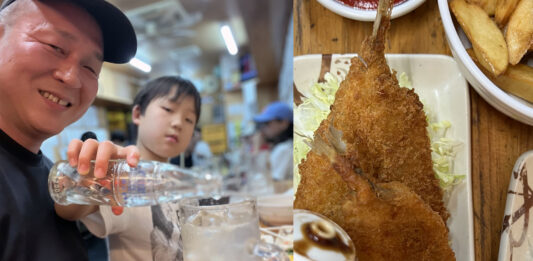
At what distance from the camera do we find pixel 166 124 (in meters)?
0.70

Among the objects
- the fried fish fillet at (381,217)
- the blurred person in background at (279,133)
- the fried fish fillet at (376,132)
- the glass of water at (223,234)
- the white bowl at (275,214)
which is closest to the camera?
the glass of water at (223,234)

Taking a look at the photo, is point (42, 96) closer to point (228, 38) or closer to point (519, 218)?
point (228, 38)

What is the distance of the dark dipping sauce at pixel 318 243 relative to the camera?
1.89ft

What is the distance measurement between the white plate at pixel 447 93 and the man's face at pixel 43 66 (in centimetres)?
58

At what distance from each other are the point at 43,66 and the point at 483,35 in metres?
1.17

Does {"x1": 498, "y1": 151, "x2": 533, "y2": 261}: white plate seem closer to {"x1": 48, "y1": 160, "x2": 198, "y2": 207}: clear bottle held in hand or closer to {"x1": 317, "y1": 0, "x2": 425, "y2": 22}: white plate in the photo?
{"x1": 317, "y1": 0, "x2": 425, "y2": 22}: white plate

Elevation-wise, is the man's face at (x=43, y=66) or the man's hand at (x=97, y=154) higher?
the man's face at (x=43, y=66)

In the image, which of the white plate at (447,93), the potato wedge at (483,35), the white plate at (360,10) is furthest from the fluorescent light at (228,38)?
the potato wedge at (483,35)

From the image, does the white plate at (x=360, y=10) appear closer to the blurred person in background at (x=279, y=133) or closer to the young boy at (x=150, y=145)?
the young boy at (x=150, y=145)

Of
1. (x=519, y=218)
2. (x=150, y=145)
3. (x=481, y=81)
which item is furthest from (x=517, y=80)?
(x=150, y=145)

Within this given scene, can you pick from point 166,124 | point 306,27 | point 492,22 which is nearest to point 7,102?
point 166,124

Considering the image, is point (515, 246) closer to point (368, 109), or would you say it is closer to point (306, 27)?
point (368, 109)

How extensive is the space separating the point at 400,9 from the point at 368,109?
1.25ft

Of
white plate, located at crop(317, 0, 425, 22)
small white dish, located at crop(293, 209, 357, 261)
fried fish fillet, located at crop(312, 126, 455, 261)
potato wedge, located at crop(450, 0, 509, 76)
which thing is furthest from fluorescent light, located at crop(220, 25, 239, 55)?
potato wedge, located at crop(450, 0, 509, 76)
